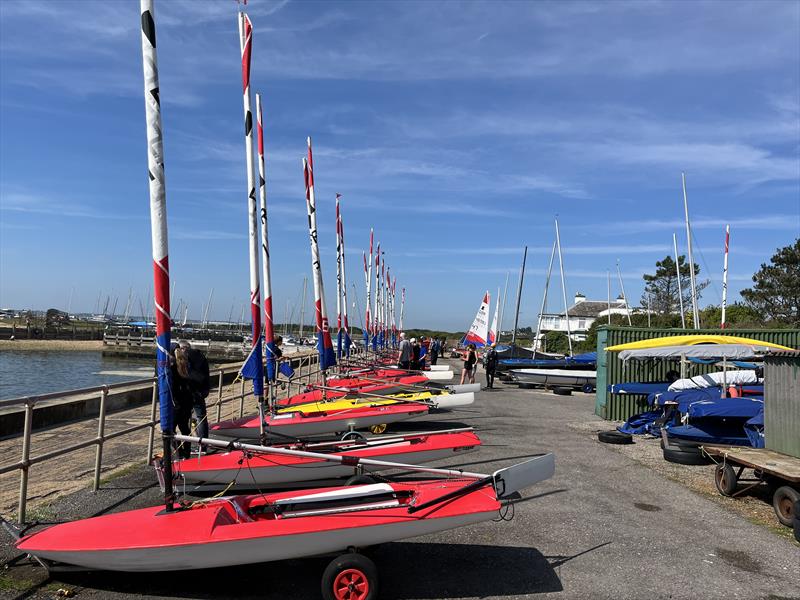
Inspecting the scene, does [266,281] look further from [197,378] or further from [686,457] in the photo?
[686,457]

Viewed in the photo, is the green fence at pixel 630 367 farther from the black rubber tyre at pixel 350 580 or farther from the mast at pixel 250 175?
the black rubber tyre at pixel 350 580

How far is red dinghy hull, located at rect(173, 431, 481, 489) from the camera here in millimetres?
7637

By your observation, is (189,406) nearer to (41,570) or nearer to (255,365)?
(255,365)

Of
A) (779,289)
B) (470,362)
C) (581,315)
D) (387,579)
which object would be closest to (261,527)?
(387,579)

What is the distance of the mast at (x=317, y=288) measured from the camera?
1527cm

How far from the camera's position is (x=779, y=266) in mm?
41094

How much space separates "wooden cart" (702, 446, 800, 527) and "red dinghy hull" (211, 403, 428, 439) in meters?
5.57

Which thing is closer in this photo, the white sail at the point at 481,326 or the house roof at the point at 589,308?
the white sail at the point at 481,326

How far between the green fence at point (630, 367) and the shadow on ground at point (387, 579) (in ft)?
36.9

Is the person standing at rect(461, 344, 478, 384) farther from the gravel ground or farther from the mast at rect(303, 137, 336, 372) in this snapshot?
the gravel ground

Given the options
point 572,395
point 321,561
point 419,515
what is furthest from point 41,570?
point 572,395

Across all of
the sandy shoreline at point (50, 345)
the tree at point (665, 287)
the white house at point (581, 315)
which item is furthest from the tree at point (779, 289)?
the sandy shoreline at point (50, 345)

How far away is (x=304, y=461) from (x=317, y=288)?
827 cm

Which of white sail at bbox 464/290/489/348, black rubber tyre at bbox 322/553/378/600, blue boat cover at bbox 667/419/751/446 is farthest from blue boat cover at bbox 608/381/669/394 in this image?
white sail at bbox 464/290/489/348
